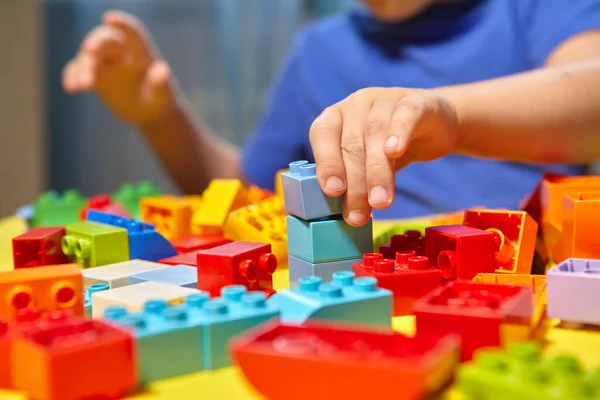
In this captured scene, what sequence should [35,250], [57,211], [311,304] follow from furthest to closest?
[57,211] < [35,250] < [311,304]

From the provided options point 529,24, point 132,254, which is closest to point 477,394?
point 132,254

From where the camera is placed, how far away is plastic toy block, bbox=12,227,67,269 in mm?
638

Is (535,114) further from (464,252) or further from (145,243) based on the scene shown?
(145,243)

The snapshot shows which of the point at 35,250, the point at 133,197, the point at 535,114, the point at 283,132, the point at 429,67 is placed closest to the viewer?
the point at 35,250

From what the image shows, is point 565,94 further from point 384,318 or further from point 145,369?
point 145,369

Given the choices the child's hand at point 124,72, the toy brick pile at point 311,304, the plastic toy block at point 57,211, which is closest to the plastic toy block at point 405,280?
the toy brick pile at point 311,304

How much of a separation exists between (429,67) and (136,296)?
88 centimetres

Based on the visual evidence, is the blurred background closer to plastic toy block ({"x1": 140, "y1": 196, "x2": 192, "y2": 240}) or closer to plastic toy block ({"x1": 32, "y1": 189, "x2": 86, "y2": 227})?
plastic toy block ({"x1": 32, "y1": 189, "x2": 86, "y2": 227})

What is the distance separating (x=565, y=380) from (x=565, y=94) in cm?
51

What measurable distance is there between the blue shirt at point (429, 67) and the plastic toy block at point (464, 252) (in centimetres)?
57

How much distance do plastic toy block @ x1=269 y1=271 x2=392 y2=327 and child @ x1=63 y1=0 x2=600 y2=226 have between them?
10 centimetres

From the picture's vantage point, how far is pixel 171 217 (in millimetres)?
795

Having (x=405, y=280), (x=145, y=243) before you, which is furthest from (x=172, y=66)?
(x=405, y=280)

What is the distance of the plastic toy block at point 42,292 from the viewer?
484mm
